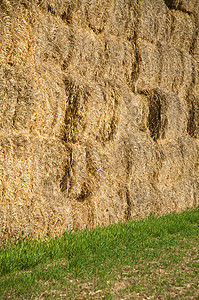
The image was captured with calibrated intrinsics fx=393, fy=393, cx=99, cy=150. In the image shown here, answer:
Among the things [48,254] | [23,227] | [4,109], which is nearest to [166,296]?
[48,254]

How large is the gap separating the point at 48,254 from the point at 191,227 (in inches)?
145

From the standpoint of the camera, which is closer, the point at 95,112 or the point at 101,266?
the point at 101,266

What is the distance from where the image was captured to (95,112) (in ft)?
24.8

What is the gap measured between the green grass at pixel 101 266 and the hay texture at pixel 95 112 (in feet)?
2.09

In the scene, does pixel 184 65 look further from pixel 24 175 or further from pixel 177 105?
pixel 24 175

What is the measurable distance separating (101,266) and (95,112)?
131 inches

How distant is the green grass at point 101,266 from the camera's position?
4.27 meters

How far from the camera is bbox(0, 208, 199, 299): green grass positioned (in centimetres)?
427

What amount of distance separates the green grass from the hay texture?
637 millimetres

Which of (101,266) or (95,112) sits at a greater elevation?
(95,112)

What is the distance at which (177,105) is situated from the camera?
9.97 metres

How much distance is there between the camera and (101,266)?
514cm

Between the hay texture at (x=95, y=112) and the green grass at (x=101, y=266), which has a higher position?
the hay texture at (x=95, y=112)

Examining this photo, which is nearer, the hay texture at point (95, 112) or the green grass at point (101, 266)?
the green grass at point (101, 266)
